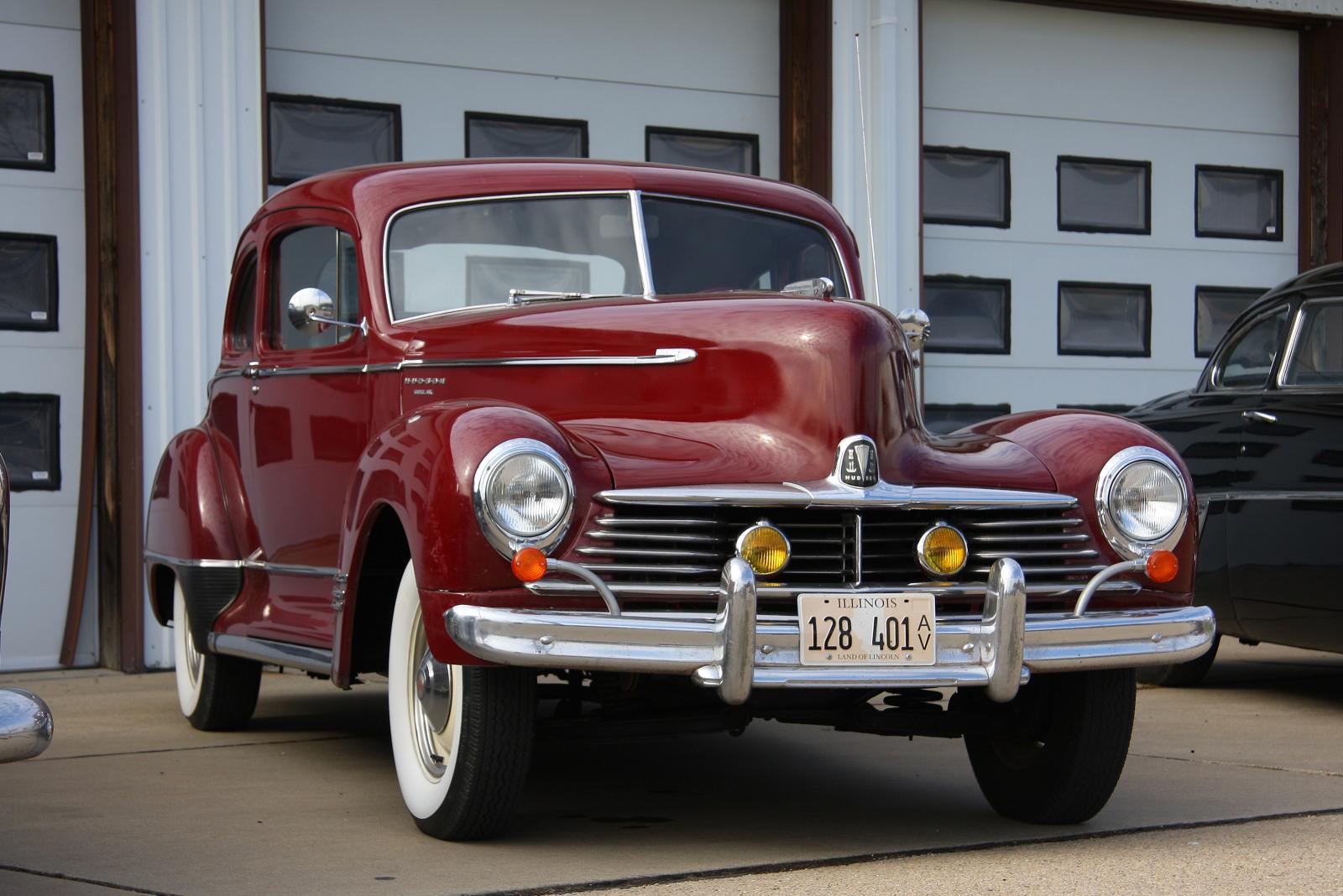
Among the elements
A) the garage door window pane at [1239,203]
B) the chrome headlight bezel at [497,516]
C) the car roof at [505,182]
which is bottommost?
the chrome headlight bezel at [497,516]

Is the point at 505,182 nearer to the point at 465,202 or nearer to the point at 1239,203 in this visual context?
the point at 465,202

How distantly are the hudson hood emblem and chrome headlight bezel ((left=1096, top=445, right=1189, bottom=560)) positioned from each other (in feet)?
1.85

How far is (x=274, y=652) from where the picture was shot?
215 inches

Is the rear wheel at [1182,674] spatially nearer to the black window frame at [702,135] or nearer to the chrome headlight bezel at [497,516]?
the black window frame at [702,135]

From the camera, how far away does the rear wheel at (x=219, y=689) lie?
6.32 metres

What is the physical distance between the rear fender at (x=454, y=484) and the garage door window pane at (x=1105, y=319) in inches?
272

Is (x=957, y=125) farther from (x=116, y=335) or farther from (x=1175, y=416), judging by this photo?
(x=116, y=335)

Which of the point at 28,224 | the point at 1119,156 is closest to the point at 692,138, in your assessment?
the point at 1119,156

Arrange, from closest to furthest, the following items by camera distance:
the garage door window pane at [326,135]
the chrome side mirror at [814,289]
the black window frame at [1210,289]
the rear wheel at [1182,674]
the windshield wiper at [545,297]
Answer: the chrome side mirror at [814,289] → the windshield wiper at [545,297] → the rear wheel at [1182,674] → the garage door window pane at [326,135] → the black window frame at [1210,289]

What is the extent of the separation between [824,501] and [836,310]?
639 millimetres

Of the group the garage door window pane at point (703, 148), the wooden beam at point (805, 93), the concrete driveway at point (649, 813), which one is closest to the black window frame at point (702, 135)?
the garage door window pane at point (703, 148)

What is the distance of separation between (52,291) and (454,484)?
506 cm

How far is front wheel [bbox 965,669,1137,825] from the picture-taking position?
14.5 ft

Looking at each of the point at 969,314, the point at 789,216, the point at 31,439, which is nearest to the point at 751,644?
the point at 789,216
